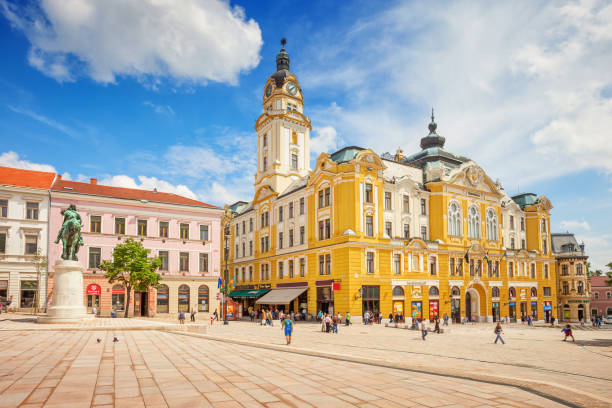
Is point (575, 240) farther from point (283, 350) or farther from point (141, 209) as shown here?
point (283, 350)

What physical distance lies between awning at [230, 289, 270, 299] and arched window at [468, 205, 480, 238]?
27320 mm

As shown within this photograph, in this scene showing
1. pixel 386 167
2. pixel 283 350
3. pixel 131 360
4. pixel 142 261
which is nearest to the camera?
pixel 131 360

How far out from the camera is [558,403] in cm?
1010

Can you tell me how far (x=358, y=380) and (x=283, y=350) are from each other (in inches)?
297

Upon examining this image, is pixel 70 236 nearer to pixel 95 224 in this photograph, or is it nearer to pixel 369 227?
pixel 95 224

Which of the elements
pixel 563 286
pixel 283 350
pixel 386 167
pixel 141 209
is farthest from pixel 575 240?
pixel 283 350

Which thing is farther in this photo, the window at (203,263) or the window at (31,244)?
the window at (203,263)

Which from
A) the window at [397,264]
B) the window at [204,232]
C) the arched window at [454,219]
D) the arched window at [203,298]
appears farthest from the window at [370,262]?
the window at [204,232]

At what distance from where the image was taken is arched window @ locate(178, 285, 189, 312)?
49.6 m

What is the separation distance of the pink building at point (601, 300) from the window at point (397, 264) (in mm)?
69536

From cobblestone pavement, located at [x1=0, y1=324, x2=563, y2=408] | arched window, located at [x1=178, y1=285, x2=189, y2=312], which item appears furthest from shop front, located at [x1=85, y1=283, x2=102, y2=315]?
cobblestone pavement, located at [x1=0, y1=324, x2=563, y2=408]

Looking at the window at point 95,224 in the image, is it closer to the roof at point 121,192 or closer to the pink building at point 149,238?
the pink building at point 149,238

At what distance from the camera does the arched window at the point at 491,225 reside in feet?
195

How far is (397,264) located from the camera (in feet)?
161
